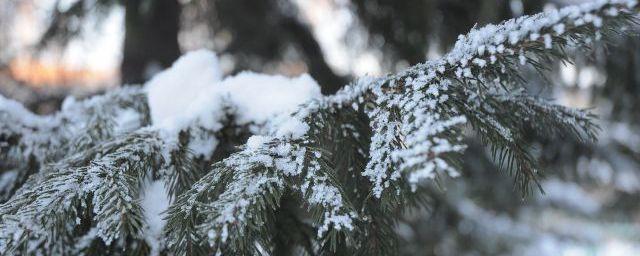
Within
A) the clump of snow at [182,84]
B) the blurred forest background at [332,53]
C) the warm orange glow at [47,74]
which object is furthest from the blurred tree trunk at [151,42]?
the clump of snow at [182,84]

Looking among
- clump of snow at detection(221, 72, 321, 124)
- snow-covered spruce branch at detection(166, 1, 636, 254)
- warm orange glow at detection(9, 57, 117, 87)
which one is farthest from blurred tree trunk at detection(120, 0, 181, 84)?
snow-covered spruce branch at detection(166, 1, 636, 254)

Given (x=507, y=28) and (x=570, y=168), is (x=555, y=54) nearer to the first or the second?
(x=507, y=28)

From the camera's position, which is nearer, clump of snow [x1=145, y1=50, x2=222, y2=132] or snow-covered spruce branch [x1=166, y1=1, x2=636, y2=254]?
snow-covered spruce branch [x1=166, y1=1, x2=636, y2=254]

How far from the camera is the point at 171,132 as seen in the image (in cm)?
98

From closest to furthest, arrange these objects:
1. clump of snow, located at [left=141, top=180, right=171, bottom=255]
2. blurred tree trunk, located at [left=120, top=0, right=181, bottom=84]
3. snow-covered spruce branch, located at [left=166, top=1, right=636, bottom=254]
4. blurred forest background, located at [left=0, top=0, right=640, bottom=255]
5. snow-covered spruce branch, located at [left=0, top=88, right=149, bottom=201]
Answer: snow-covered spruce branch, located at [left=166, top=1, right=636, bottom=254], clump of snow, located at [left=141, top=180, right=171, bottom=255], snow-covered spruce branch, located at [left=0, top=88, right=149, bottom=201], blurred forest background, located at [left=0, top=0, right=640, bottom=255], blurred tree trunk, located at [left=120, top=0, right=181, bottom=84]

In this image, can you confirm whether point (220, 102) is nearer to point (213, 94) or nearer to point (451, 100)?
point (213, 94)

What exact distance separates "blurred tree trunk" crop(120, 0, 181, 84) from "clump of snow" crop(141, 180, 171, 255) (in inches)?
47.2

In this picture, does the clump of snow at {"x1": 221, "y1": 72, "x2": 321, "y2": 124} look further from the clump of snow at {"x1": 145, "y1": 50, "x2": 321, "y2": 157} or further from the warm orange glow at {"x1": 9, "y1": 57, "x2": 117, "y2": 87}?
the warm orange glow at {"x1": 9, "y1": 57, "x2": 117, "y2": 87}

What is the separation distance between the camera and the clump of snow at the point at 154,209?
38.8 inches

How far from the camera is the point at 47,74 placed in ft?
8.13

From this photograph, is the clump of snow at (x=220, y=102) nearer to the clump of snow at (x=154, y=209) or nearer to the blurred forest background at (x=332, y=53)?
the clump of snow at (x=154, y=209)

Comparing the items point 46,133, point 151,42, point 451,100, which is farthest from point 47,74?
point 451,100

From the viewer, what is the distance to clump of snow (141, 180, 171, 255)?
38.8 inches

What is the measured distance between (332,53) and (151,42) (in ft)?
2.98
